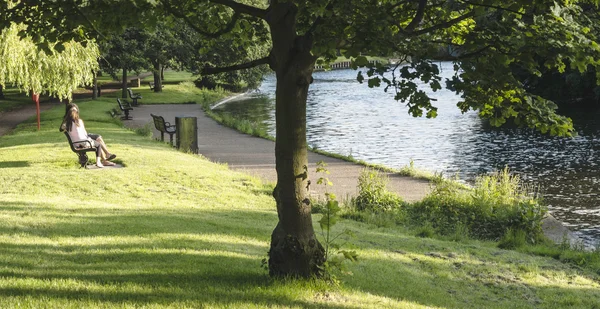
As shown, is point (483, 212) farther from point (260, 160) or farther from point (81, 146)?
point (260, 160)

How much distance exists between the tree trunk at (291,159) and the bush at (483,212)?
7.24 meters

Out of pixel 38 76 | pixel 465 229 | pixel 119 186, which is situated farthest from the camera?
pixel 38 76

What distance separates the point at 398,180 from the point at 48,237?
41.2 feet

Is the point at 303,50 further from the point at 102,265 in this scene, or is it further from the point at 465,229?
the point at 465,229

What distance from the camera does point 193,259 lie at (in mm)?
7645

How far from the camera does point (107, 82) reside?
67.3m

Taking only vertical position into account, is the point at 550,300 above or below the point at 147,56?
below

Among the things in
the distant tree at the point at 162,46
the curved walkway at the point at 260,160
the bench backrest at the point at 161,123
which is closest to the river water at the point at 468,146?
the curved walkway at the point at 260,160

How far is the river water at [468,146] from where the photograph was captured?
20469 mm

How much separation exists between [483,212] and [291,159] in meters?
8.73

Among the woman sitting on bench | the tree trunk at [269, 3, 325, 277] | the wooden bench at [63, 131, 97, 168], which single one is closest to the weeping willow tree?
the woman sitting on bench

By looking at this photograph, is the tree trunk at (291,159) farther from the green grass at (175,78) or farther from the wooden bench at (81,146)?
the green grass at (175,78)

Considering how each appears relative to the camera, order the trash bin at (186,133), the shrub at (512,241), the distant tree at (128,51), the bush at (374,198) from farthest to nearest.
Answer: the distant tree at (128,51), the trash bin at (186,133), the bush at (374,198), the shrub at (512,241)

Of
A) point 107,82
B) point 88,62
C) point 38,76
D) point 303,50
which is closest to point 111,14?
point 303,50
